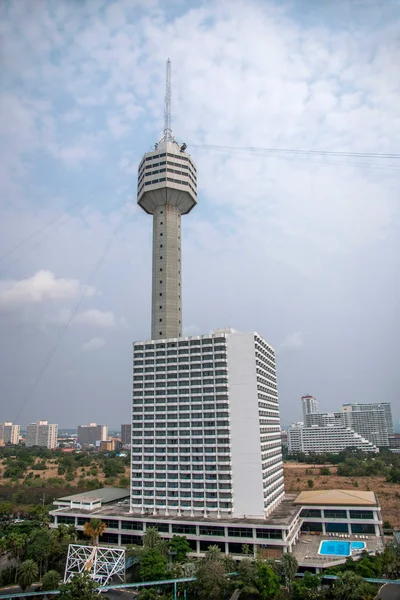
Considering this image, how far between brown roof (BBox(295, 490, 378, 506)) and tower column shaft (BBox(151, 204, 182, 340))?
36118 millimetres

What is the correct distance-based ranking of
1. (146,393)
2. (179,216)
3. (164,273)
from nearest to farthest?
(146,393) → (164,273) → (179,216)

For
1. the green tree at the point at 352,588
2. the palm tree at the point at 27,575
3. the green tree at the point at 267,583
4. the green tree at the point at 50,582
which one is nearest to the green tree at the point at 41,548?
the palm tree at the point at 27,575

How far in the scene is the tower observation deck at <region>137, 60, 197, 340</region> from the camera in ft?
270

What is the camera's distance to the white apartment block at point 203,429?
2562 inches

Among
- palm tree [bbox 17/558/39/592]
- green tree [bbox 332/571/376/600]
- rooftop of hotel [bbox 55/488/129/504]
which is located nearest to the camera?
green tree [bbox 332/571/376/600]

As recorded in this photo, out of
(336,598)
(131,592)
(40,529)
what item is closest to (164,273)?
(40,529)

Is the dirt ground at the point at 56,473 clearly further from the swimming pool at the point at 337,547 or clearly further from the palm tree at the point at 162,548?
the swimming pool at the point at 337,547

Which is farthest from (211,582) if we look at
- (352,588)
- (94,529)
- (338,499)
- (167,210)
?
(167,210)

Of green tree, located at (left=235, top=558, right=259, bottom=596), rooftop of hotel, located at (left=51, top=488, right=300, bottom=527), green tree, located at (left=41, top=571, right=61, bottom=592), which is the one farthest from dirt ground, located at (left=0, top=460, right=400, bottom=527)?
green tree, located at (left=41, top=571, right=61, bottom=592)

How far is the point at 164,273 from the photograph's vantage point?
3290 inches

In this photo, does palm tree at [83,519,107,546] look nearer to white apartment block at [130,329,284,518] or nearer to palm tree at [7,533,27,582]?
white apartment block at [130,329,284,518]

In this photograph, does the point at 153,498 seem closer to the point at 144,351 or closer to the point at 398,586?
the point at 144,351

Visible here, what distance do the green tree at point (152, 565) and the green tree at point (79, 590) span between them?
7.73 meters

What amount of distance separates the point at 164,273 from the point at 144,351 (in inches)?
637
